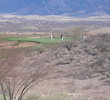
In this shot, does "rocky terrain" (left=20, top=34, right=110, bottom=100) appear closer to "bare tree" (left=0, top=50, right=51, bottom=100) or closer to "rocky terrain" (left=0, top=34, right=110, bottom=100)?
"rocky terrain" (left=0, top=34, right=110, bottom=100)

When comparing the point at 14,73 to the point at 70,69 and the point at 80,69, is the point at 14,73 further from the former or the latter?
the point at 70,69

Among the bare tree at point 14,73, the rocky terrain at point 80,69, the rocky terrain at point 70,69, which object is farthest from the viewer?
the rocky terrain at point 80,69

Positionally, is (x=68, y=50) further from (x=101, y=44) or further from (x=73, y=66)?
(x=73, y=66)

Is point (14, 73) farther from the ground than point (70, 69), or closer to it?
closer to it

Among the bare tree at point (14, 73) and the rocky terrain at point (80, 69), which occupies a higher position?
the rocky terrain at point (80, 69)

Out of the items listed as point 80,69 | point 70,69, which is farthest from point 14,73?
point 70,69

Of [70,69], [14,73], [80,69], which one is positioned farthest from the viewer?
[70,69]

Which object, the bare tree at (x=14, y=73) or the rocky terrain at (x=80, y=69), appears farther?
the rocky terrain at (x=80, y=69)

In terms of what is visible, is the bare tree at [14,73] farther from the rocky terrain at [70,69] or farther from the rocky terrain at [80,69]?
the rocky terrain at [80,69]

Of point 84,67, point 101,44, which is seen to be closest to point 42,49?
point 101,44

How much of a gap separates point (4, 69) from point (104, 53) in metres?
18.1

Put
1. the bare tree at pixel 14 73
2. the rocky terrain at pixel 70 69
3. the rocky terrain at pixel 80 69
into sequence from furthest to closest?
1. the rocky terrain at pixel 80 69
2. the rocky terrain at pixel 70 69
3. the bare tree at pixel 14 73

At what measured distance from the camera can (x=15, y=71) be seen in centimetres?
1773

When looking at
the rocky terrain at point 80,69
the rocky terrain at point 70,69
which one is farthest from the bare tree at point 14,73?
the rocky terrain at point 80,69
